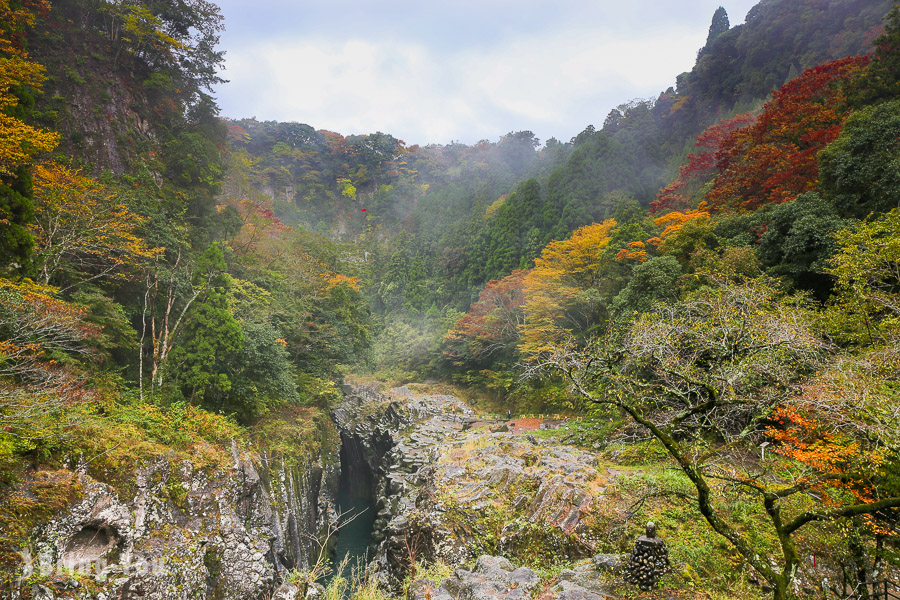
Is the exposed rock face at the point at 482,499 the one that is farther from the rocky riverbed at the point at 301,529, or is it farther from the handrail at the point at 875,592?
the handrail at the point at 875,592

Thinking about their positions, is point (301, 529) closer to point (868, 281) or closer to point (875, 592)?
point (875, 592)

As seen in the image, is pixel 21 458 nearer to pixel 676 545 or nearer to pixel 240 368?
pixel 240 368

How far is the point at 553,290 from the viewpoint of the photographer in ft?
64.4

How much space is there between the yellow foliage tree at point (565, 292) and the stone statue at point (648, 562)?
1282cm

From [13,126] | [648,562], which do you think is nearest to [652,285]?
[648,562]

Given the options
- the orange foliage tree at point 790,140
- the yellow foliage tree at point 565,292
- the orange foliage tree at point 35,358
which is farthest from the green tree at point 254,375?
the orange foliage tree at point 790,140

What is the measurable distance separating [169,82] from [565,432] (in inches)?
952

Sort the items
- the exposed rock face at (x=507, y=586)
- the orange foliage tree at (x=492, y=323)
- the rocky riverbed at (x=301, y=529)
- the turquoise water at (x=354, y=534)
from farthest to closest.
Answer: the orange foliage tree at (x=492, y=323) → the turquoise water at (x=354, y=534) → the rocky riverbed at (x=301, y=529) → the exposed rock face at (x=507, y=586)

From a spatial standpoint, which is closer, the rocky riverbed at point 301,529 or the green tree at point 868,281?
the rocky riverbed at point 301,529

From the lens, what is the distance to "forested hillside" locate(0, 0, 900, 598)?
5988mm

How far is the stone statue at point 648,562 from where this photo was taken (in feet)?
18.3

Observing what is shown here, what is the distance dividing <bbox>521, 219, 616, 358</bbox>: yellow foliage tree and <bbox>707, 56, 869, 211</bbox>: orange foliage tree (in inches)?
228

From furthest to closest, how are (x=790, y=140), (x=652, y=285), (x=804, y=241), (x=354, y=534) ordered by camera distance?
(x=354, y=534), (x=790, y=140), (x=652, y=285), (x=804, y=241)

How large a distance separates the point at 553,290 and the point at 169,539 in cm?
1739
